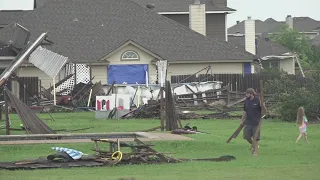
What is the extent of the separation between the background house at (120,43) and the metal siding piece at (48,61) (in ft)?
67.1

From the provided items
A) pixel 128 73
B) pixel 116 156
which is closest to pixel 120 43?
pixel 128 73

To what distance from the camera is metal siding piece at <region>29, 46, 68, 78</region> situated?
26.9m

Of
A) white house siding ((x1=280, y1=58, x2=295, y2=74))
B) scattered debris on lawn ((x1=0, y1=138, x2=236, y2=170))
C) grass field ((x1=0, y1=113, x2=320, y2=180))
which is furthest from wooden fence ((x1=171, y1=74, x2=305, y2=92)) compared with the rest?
scattered debris on lawn ((x1=0, y1=138, x2=236, y2=170))

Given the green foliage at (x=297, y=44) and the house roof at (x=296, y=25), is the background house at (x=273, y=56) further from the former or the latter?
the house roof at (x=296, y=25)

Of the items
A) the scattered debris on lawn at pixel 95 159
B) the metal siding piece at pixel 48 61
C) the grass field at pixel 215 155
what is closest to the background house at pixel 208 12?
the grass field at pixel 215 155

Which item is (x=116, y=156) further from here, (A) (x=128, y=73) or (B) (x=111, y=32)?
(B) (x=111, y=32)

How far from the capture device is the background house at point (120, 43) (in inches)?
2020

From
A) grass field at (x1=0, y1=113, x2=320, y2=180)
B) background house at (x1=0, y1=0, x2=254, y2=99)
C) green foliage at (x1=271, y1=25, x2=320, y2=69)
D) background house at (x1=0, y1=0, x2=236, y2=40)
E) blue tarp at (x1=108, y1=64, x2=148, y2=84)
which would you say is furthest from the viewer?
green foliage at (x1=271, y1=25, x2=320, y2=69)

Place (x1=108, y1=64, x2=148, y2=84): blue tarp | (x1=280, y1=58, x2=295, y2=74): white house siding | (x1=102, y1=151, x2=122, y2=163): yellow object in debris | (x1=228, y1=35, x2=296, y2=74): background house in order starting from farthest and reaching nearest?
(x1=228, y1=35, x2=296, y2=74): background house → (x1=280, y1=58, x2=295, y2=74): white house siding → (x1=108, y1=64, x2=148, y2=84): blue tarp → (x1=102, y1=151, x2=122, y2=163): yellow object in debris

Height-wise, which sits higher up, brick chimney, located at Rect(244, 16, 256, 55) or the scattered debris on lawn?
brick chimney, located at Rect(244, 16, 256, 55)

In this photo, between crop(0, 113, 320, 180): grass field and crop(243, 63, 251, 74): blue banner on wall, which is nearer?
crop(0, 113, 320, 180): grass field

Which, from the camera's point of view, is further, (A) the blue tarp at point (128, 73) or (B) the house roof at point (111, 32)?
(B) the house roof at point (111, 32)

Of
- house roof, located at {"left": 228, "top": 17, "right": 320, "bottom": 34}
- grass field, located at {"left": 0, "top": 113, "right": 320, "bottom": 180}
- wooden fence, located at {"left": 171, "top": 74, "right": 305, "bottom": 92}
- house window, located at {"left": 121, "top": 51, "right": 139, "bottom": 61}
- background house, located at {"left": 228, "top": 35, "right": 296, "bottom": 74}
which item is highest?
house roof, located at {"left": 228, "top": 17, "right": 320, "bottom": 34}

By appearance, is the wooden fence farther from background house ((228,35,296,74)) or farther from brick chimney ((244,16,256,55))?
background house ((228,35,296,74))
